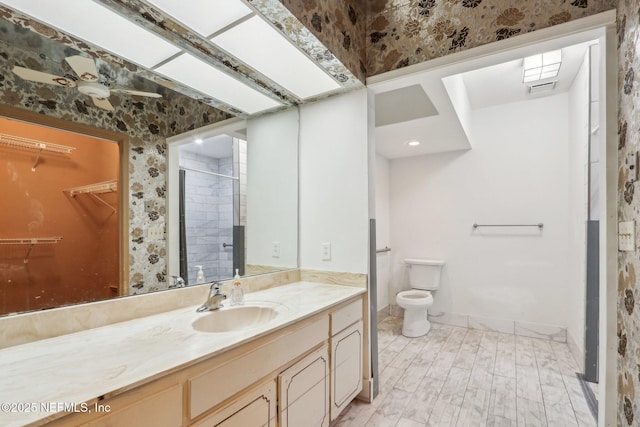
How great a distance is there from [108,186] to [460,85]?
270cm

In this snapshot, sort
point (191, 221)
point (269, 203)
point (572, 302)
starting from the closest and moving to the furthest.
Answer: point (191, 221)
point (269, 203)
point (572, 302)

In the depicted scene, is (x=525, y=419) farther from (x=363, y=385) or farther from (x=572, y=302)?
(x=572, y=302)

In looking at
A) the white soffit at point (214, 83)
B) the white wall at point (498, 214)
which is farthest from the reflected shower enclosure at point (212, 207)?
the white wall at point (498, 214)

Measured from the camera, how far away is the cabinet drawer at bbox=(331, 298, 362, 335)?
1.68 metres

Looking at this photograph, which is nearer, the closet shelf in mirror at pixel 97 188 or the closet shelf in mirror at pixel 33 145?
the closet shelf in mirror at pixel 33 145

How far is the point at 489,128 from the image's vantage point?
3.40 m

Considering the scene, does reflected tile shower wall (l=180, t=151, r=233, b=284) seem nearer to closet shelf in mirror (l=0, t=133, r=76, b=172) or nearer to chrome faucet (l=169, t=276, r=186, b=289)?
chrome faucet (l=169, t=276, r=186, b=289)

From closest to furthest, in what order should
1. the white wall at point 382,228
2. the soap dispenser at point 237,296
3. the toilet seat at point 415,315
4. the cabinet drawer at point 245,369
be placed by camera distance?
the cabinet drawer at point 245,369
the soap dispenser at point 237,296
the toilet seat at point 415,315
the white wall at point 382,228

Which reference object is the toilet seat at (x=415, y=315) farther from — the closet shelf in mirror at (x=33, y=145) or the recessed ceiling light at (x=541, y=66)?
the closet shelf in mirror at (x=33, y=145)

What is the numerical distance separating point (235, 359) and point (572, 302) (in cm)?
322

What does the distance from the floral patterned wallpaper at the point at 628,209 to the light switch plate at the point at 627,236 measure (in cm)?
2

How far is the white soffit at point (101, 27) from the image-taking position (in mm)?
1197

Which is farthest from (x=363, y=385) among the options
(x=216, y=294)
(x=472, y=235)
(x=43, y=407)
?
(x=472, y=235)

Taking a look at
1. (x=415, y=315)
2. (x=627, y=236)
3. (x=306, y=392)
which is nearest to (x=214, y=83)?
(x=306, y=392)
